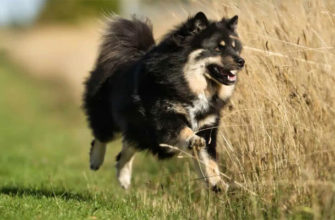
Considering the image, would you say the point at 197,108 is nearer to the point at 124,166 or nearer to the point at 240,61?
the point at 240,61

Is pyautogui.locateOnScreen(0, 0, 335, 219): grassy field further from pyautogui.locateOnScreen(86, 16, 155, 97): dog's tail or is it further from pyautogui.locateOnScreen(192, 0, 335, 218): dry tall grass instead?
pyautogui.locateOnScreen(86, 16, 155, 97): dog's tail

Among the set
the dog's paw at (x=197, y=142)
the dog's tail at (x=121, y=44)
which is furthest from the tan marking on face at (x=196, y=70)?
the dog's tail at (x=121, y=44)

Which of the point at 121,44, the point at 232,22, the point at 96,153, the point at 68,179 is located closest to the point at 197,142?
the point at 232,22

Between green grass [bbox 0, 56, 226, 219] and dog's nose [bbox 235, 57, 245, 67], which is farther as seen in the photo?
dog's nose [bbox 235, 57, 245, 67]

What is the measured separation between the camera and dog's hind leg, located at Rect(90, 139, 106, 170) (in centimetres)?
821

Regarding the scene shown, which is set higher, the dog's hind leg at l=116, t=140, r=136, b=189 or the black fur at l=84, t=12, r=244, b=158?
the black fur at l=84, t=12, r=244, b=158

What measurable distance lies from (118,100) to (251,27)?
5.18 feet

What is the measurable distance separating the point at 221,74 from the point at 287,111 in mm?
944

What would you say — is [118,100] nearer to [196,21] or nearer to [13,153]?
[196,21]

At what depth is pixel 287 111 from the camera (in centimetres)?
564

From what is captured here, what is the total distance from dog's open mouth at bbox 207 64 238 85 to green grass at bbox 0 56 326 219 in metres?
1.02

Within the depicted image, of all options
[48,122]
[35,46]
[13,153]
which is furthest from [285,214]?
[35,46]

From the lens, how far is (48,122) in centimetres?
1802

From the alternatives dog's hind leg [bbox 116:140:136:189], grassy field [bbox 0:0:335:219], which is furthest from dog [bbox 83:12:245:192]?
dog's hind leg [bbox 116:140:136:189]
